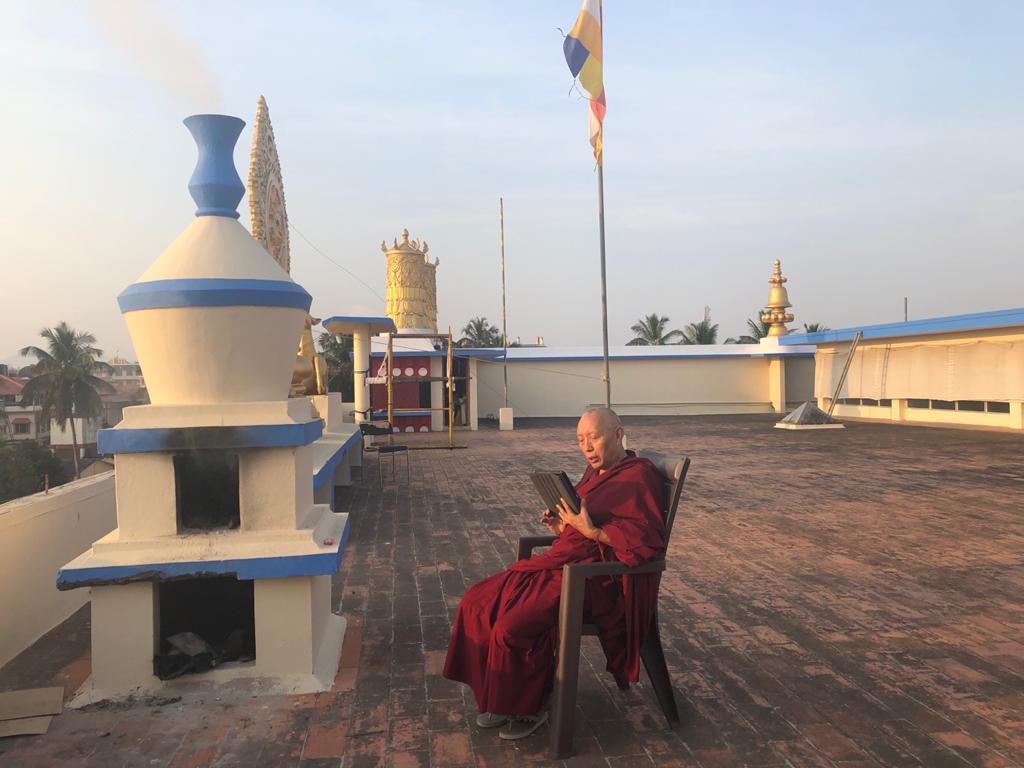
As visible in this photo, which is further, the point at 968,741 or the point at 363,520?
the point at 363,520

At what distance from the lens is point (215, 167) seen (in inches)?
156

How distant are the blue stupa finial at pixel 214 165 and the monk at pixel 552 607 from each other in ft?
8.02

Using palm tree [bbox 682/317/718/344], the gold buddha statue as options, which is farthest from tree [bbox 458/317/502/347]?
the gold buddha statue

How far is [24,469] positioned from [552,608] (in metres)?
25.5

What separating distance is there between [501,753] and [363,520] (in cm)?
524

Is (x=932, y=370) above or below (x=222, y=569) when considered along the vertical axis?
above

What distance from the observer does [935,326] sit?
1877cm

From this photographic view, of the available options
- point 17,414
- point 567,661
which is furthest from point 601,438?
point 17,414

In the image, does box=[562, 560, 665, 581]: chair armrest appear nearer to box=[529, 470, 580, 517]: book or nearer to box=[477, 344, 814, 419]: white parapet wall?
box=[529, 470, 580, 517]: book

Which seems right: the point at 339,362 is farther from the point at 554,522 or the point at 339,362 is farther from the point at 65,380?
the point at 554,522

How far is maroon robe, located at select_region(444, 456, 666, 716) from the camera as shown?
2861mm

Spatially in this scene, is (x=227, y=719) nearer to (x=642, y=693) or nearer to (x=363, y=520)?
(x=642, y=693)

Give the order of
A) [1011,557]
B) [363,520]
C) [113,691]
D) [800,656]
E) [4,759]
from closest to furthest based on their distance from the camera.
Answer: [4,759] → [113,691] → [800,656] → [1011,557] → [363,520]

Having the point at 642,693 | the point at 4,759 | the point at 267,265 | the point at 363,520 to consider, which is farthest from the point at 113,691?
the point at 363,520
